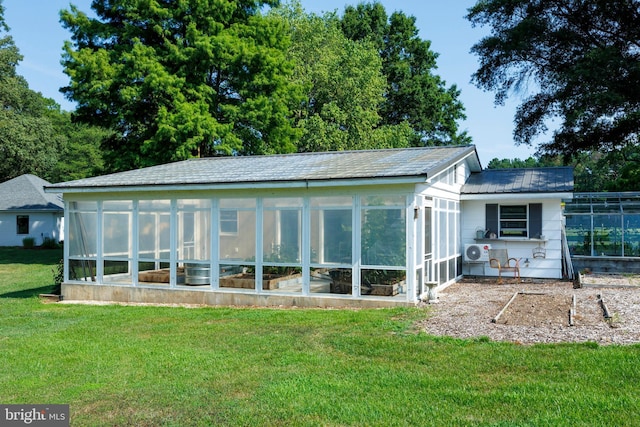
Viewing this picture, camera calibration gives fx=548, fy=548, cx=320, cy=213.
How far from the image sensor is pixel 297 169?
13.2m

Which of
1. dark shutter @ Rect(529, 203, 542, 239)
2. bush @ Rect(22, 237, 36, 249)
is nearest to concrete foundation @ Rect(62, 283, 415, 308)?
dark shutter @ Rect(529, 203, 542, 239)

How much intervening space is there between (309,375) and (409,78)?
33.7m

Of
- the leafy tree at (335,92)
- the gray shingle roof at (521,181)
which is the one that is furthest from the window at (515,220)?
the leafy tree at (335,92)

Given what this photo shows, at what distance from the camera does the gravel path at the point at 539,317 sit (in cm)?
816

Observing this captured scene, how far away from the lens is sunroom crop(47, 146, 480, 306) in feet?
37.2

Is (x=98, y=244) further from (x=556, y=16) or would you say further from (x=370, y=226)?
(x=556, y=16)

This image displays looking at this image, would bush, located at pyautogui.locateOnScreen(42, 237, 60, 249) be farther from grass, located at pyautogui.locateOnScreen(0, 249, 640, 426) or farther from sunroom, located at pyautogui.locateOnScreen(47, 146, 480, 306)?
grass, located at pyautogui.locateOnScreen(0, 249, 640, 426)

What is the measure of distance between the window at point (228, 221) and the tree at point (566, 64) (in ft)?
41.1

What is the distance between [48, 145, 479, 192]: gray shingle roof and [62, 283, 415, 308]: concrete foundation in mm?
2554

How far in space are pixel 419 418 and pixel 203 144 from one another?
70.0 ft

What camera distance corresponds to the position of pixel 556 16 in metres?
21.1

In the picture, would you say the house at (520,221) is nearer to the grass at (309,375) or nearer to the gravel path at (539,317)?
the gravel path at (539,317)

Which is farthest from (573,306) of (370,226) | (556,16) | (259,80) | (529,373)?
(259,80)

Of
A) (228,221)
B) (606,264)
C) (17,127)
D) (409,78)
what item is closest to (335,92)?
(409,78)
